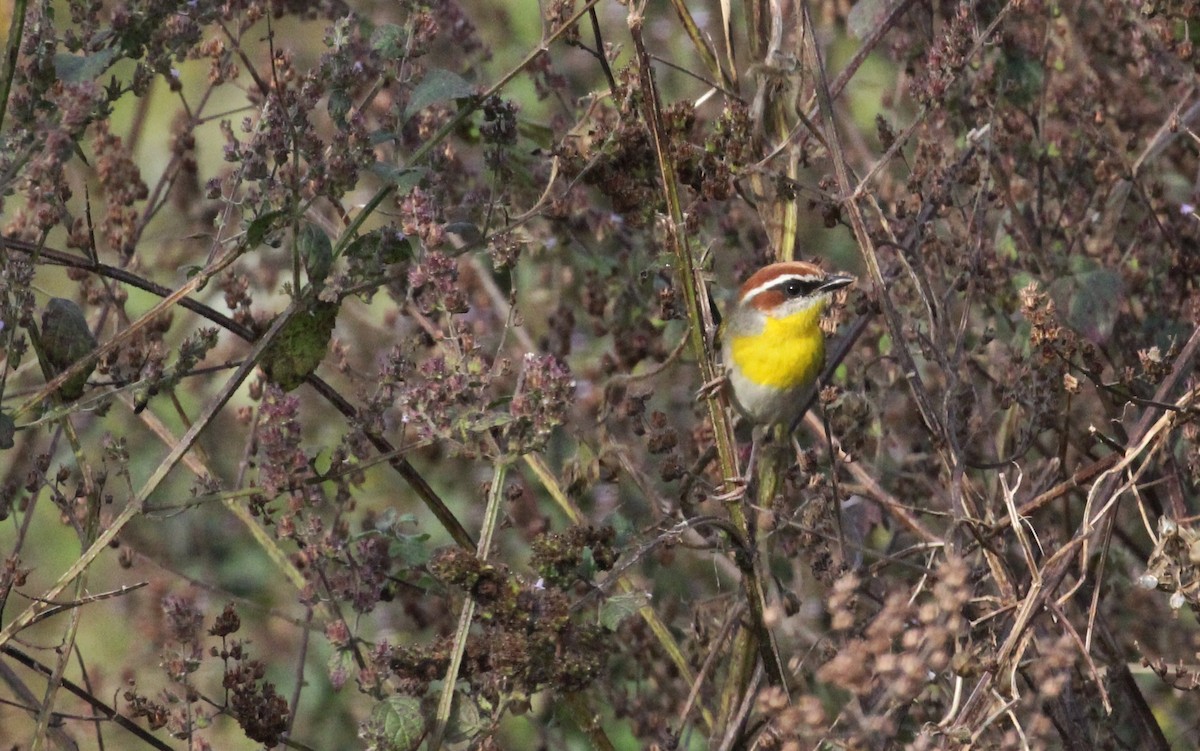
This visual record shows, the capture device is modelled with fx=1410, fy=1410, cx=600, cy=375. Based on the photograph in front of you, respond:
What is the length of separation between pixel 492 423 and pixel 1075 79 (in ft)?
9.53

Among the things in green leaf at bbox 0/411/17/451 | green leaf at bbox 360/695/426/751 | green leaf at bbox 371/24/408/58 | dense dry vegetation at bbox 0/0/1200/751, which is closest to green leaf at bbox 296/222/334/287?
dense dry vegetation at bbox 0/0/1200/751

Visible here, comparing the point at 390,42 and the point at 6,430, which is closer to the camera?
the point at 6,430

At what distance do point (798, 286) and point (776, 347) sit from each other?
0.85 ft

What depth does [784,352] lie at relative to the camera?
12.5 ft

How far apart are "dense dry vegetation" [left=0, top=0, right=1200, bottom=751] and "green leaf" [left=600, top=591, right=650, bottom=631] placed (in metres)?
0.02

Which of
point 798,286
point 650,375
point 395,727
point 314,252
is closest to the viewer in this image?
point 395,727

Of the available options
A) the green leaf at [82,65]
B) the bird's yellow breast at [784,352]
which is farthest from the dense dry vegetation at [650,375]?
the bird's yellow breast at [784,352]

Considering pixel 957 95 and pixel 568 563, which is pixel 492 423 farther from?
pixel 957 95

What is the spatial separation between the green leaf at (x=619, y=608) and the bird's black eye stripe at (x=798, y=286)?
1085mm

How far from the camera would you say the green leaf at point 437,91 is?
2742 millimetres

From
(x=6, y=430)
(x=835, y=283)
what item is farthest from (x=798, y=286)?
(x=6, y=430)

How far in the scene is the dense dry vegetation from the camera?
2648 millimetres

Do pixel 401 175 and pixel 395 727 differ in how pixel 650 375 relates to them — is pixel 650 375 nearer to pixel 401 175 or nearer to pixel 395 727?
pixel 401 175

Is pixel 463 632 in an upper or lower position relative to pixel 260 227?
lower
